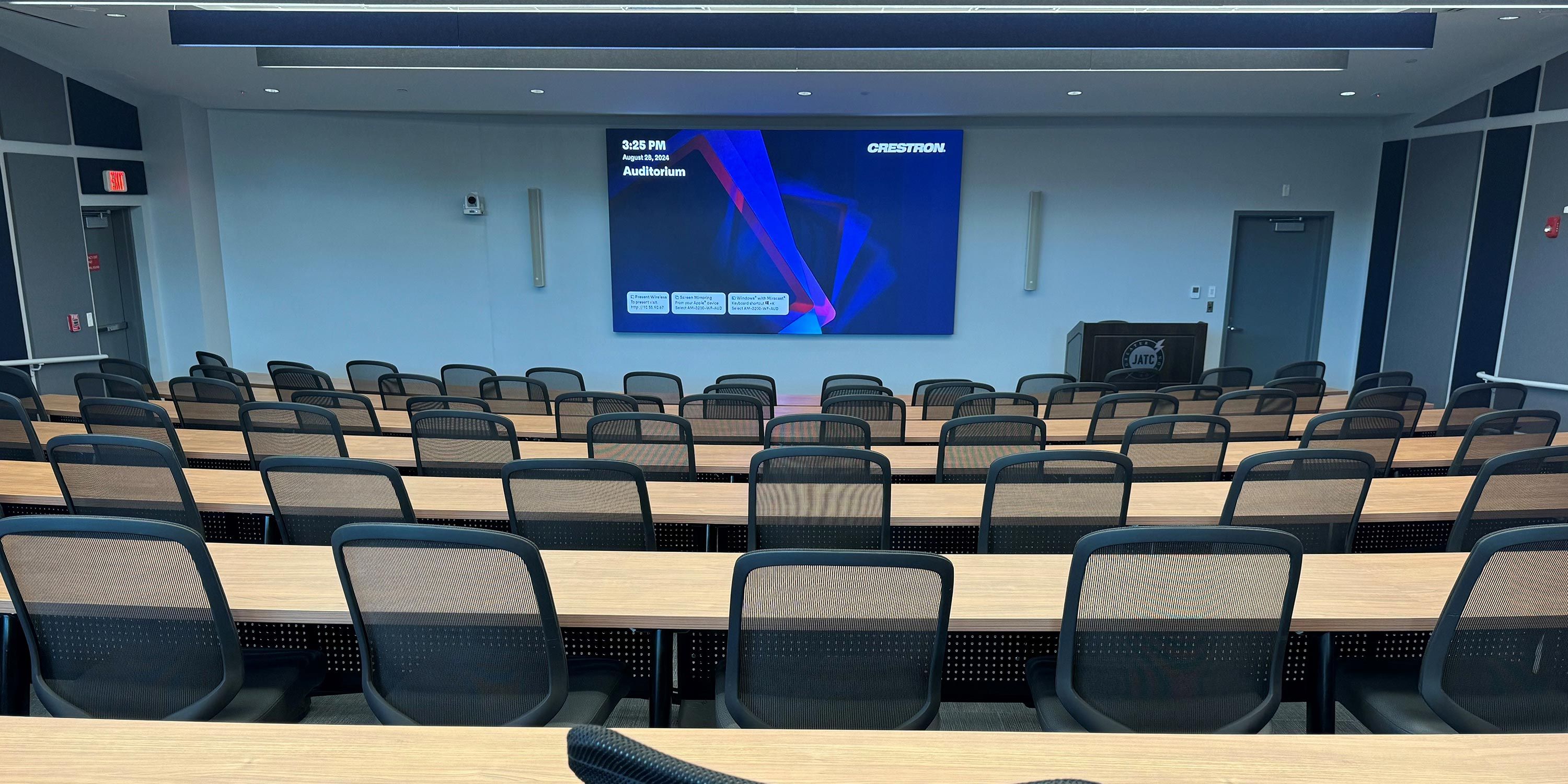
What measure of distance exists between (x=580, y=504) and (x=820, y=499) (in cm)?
83

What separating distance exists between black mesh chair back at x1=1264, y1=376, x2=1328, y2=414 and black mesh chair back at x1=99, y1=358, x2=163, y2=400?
779cm

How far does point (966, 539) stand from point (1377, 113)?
7.97m

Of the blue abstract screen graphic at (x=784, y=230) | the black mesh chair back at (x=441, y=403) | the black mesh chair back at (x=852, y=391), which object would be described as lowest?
the black mesh chair back at (x=852, y=391)

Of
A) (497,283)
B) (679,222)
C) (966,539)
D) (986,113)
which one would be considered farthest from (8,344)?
(986,113)

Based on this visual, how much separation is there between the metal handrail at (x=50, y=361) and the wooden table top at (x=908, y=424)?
2.05 metres

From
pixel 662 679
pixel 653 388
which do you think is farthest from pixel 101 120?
pixel 662 679

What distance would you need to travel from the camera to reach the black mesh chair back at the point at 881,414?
4859 millimetres

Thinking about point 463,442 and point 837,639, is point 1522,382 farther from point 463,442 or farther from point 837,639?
point 463,442

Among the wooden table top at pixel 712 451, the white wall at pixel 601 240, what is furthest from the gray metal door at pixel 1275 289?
the wooden table top at pixel 712 451

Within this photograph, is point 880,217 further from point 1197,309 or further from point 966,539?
point 966,539

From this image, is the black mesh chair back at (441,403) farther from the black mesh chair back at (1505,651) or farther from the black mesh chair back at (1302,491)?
the black mesh chair back at (1505,651)

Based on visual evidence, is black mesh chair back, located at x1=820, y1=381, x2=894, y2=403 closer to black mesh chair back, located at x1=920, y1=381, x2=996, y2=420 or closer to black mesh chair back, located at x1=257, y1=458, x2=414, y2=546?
black mesh chair back, located at x1=920, y1=381, x2=996, y2=420

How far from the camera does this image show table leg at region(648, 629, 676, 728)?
250 centimetres

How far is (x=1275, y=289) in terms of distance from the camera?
9547mm
